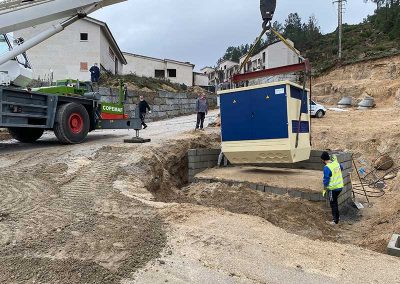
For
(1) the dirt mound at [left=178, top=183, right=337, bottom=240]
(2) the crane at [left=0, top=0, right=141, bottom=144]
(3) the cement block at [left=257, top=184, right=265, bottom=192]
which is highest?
(2) the crane at [left=0, top=0, right=141, bottom=144]

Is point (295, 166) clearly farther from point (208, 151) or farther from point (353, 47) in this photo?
point (353, 47)

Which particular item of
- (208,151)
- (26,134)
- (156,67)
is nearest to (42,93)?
(26,134)

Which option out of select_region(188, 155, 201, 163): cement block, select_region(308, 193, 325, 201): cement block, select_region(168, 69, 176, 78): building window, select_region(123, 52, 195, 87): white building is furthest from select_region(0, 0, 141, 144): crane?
select_region(168, 69, 176, 78): building window

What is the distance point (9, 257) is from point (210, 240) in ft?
7.25

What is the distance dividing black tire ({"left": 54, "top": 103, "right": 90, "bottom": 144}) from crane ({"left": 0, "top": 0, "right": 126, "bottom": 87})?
124cm

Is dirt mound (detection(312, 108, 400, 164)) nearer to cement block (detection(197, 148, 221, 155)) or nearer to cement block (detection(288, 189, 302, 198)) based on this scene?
cement block (detection(197, 148, 221, 155))

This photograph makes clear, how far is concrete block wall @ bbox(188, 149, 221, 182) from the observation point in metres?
10.6

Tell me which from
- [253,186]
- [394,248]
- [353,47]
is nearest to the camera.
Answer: [394,248]

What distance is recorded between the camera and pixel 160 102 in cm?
2359

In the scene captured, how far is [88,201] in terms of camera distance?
621 centimetres

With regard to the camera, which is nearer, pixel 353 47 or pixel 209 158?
pixel 209 158

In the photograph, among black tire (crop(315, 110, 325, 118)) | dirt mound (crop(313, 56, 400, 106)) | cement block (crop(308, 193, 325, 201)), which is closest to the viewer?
cement block (crop(308, 193, 325, 201))

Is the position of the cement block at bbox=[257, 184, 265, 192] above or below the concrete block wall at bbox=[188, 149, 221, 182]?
below

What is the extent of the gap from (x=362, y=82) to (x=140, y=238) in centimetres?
2903
